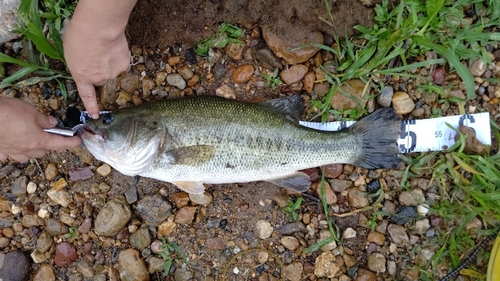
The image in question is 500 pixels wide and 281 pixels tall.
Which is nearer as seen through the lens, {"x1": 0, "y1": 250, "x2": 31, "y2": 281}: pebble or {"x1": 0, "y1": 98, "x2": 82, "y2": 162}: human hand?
{"x1": 0, "y1": 98, "x2": 82, "y2": 162}: human hand

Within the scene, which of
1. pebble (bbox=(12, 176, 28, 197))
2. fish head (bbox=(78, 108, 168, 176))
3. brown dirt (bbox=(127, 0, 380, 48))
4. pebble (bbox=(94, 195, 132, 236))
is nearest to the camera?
fish head (bbox=(78, 108, 168, 176))

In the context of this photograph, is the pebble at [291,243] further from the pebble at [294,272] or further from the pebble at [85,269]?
the pebble at [85,269]

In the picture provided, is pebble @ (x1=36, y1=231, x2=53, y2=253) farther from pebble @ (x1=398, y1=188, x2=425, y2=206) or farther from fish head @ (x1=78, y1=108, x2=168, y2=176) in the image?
pebble @ (x1=398, y1=188, x2=425, y2=206)

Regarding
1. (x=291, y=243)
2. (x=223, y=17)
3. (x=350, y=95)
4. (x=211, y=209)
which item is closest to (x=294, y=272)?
(x=291, y=243)

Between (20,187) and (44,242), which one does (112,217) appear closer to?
(44,242)

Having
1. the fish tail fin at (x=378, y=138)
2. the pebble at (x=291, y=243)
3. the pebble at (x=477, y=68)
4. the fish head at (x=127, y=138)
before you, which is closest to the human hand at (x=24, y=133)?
the fish head at (x=127, y=138)

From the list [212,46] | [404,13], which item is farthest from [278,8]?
[404,13]

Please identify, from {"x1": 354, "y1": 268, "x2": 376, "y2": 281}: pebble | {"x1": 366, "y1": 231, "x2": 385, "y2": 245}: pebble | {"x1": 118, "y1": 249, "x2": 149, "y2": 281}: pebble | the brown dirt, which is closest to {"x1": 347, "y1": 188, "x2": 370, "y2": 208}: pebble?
{"x1": 366, "y1": 231, "x2": 385, "y2": 245}: pebble
